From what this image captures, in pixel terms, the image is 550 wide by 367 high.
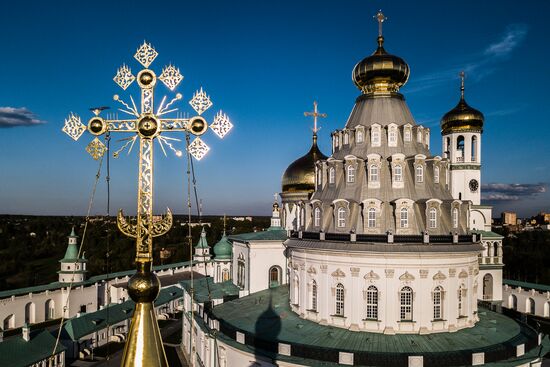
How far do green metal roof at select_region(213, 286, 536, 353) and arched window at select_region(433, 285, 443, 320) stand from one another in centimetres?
100

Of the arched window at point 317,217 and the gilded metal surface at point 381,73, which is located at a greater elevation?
the gilded metal surface at point 381,73

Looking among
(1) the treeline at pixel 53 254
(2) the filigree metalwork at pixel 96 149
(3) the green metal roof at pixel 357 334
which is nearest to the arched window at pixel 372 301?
(3) the green metal roof at pixel 357 334

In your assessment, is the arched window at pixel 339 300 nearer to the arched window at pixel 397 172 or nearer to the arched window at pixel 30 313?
Answer: the arched window at pixel 397 172

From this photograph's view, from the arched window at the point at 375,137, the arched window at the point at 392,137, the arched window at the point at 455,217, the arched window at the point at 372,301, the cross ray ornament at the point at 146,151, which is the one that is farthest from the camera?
the arched window at the point at 375,137

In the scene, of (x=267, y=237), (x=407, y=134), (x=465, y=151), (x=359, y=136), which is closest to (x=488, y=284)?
(x=465, y=151)

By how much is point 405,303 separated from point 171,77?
71.1 feet

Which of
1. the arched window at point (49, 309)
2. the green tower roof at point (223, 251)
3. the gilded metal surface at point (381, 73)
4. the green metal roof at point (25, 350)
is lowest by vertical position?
the arched window at point (49, 309)

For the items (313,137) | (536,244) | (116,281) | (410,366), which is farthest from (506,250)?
(410,366)

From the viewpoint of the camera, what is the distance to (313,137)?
44.8 meters

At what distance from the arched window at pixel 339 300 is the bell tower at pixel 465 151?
28391 millimetres

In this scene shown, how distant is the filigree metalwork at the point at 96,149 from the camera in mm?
6203

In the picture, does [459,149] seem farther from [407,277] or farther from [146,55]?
[146,55]

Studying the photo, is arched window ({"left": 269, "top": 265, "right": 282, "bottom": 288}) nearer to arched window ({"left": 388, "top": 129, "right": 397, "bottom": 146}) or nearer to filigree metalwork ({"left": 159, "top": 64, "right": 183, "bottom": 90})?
arched window ({"left": 388, "top": 129, "right": 397, "bottom": 146})

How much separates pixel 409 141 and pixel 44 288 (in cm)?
4211
